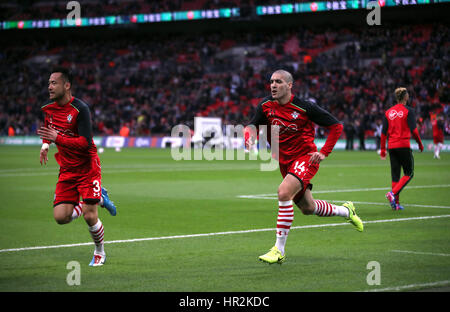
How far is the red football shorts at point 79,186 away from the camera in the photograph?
877 centimetres

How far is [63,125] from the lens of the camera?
8.80 m

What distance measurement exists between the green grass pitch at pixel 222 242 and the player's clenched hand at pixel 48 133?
1.57m

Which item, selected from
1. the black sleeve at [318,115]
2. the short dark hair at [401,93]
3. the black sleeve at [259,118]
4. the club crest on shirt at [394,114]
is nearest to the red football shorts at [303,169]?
the black sleeve at [318,115]

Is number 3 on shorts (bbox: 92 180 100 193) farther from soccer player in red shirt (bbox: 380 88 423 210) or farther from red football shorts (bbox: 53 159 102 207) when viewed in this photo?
soccer player in red shirt (bbox: 380 88 423 210)

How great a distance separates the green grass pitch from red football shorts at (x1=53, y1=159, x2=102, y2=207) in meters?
0.82

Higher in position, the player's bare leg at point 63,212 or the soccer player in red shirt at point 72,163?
the soccer player in red shirt at point 72,163

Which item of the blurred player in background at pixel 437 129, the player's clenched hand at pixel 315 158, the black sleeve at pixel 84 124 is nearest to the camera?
the black sleeve at pixel 84 124

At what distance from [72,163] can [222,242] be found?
2851 millimetres

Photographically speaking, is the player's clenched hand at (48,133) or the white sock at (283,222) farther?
the white sock at (283,222)

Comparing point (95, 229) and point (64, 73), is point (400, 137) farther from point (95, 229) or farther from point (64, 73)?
point (64, 73)

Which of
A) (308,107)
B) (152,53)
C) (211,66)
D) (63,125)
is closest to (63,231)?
(63,125)

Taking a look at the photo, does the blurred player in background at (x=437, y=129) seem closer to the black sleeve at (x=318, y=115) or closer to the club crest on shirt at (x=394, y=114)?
the club crest on shirt at (x=394, y=114)

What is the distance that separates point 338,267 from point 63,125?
150 inches
